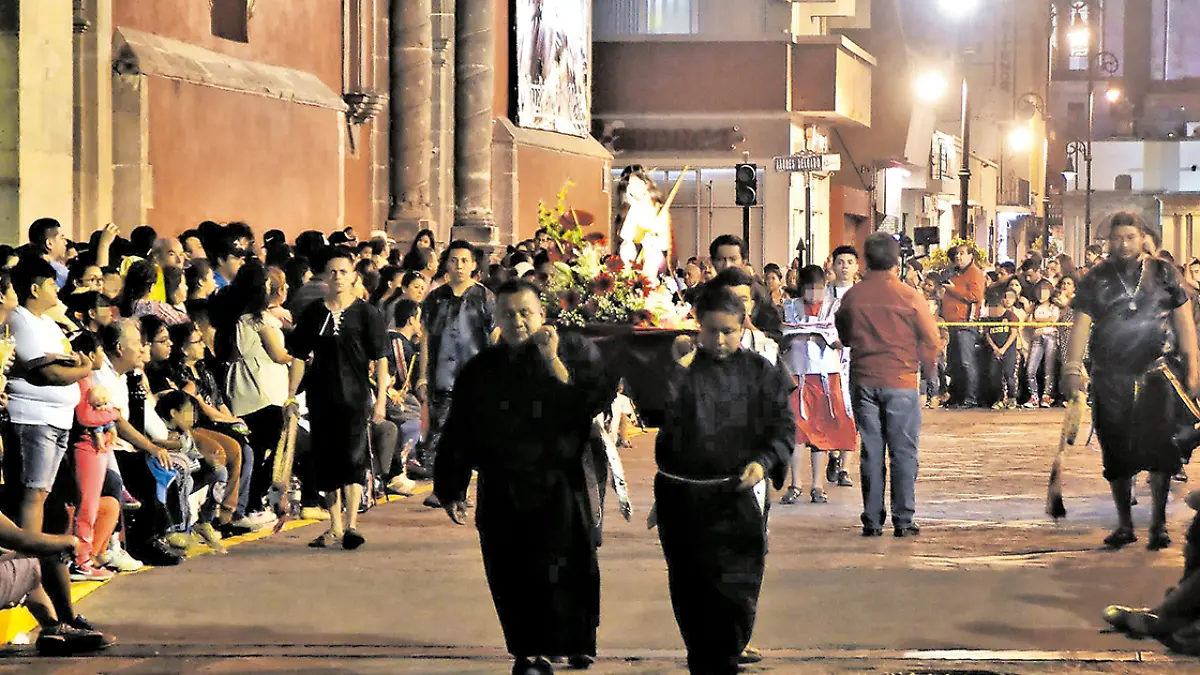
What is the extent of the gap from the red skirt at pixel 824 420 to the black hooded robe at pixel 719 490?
7048 mm

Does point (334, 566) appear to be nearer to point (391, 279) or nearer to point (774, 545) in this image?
point (774, 545)

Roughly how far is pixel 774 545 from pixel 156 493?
11.7 feet

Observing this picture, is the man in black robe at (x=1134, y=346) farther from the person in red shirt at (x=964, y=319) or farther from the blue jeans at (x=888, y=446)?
the person in red shirt at (x=964, y=319)

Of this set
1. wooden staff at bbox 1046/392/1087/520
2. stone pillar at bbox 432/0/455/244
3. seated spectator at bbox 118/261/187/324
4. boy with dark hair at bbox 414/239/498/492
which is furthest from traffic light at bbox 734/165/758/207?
seated spectator at bbox 118/261/187/324

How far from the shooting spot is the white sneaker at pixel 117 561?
1199cm

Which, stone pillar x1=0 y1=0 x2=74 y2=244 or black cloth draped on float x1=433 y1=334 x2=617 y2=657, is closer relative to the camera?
black cloth draped on float x1=433 y1=334 x2=617 y2=657

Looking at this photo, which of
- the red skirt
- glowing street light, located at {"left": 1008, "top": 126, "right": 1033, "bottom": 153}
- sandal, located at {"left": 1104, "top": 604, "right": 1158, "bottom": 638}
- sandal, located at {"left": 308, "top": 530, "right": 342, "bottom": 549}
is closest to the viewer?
sandal, located at {"left": 1104, "top": 604, "right": 1158, "bottom": 638}

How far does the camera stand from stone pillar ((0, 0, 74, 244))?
18078 millimetres

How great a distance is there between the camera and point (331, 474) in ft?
43.9

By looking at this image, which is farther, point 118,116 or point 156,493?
point 118,116

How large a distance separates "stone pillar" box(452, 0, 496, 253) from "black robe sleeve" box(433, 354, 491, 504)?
2347cm

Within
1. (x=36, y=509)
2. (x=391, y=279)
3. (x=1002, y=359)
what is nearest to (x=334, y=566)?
(x=36, y=509)

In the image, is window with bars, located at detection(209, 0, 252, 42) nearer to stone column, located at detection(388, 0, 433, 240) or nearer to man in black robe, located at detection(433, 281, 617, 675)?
stone column, located at detection(388, 0, 433, 240)

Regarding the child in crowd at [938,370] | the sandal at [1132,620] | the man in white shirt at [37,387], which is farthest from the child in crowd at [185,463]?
the child in crowd at [938,370]
